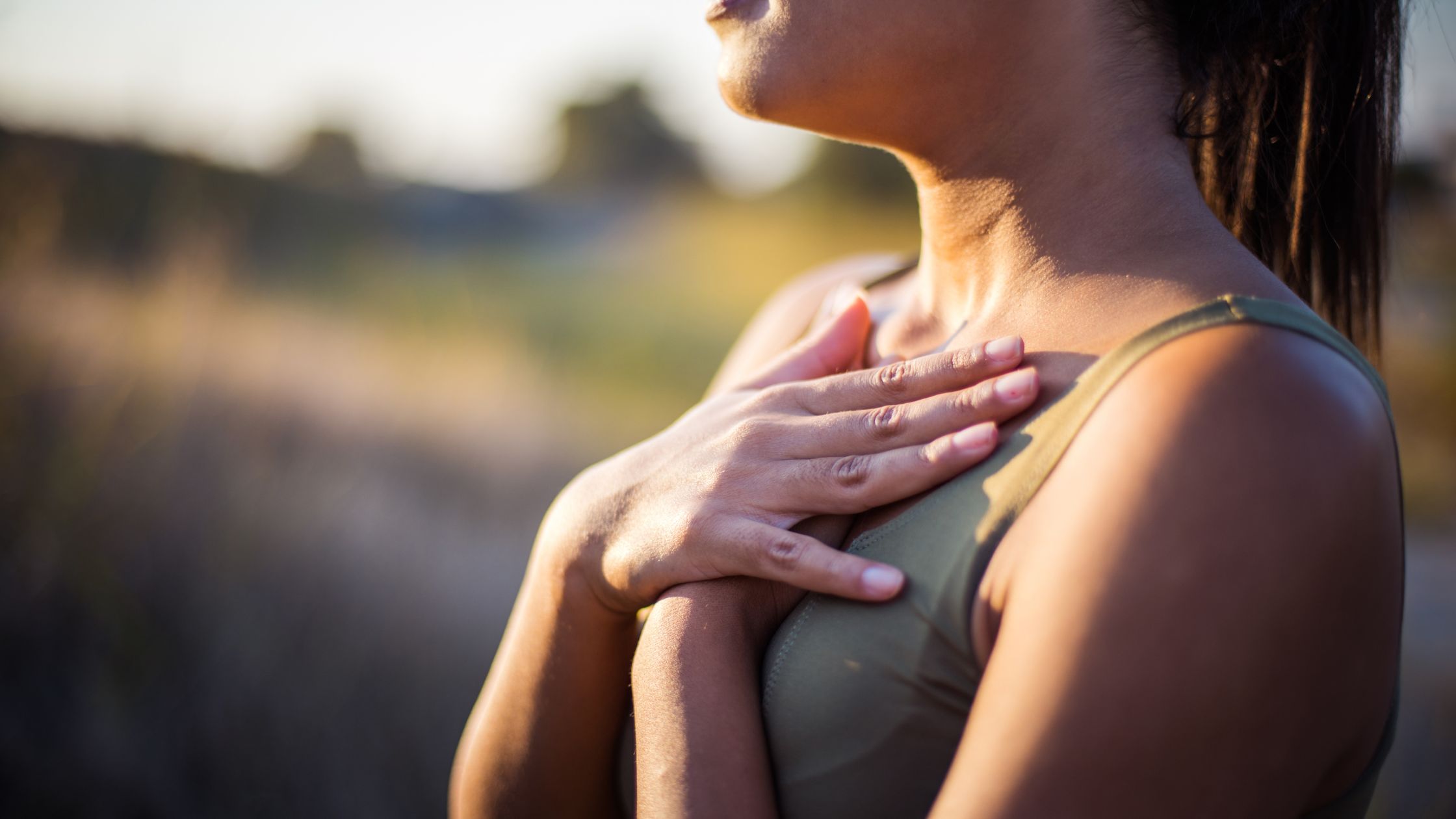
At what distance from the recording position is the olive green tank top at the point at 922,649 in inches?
40.2

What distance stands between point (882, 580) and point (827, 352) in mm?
576

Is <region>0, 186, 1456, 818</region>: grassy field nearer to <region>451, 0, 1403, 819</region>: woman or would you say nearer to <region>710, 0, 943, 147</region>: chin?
<region>451, 0, 1403, 819</region>: woman

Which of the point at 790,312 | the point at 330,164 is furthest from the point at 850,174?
the point at 790,312

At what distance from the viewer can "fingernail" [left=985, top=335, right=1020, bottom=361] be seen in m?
1.17

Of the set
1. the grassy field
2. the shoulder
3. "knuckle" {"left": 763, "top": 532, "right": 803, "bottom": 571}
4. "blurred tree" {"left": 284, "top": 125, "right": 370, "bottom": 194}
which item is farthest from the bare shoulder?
"blurred tree" {"left": 284, "top": 125, "right": 370, "bottom": 194}

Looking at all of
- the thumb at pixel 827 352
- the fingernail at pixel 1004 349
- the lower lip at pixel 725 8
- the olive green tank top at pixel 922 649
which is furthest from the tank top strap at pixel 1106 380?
the lower lip at pixel 725 8

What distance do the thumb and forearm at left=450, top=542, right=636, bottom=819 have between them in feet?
1.60

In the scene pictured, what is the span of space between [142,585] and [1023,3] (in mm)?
4039

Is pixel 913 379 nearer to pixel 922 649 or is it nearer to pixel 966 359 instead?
pixel 966 359

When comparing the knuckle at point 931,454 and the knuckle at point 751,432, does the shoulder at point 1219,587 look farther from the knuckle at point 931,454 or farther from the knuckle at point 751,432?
the knuckle at point 751,432

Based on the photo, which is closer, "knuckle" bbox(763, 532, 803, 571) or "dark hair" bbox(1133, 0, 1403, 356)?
"knuckle" bbox(763, 532, 803, 571)

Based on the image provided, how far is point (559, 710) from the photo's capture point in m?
1.45

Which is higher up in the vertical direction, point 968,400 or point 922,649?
point 968,400

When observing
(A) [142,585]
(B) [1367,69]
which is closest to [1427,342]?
(B) [1367,69]
